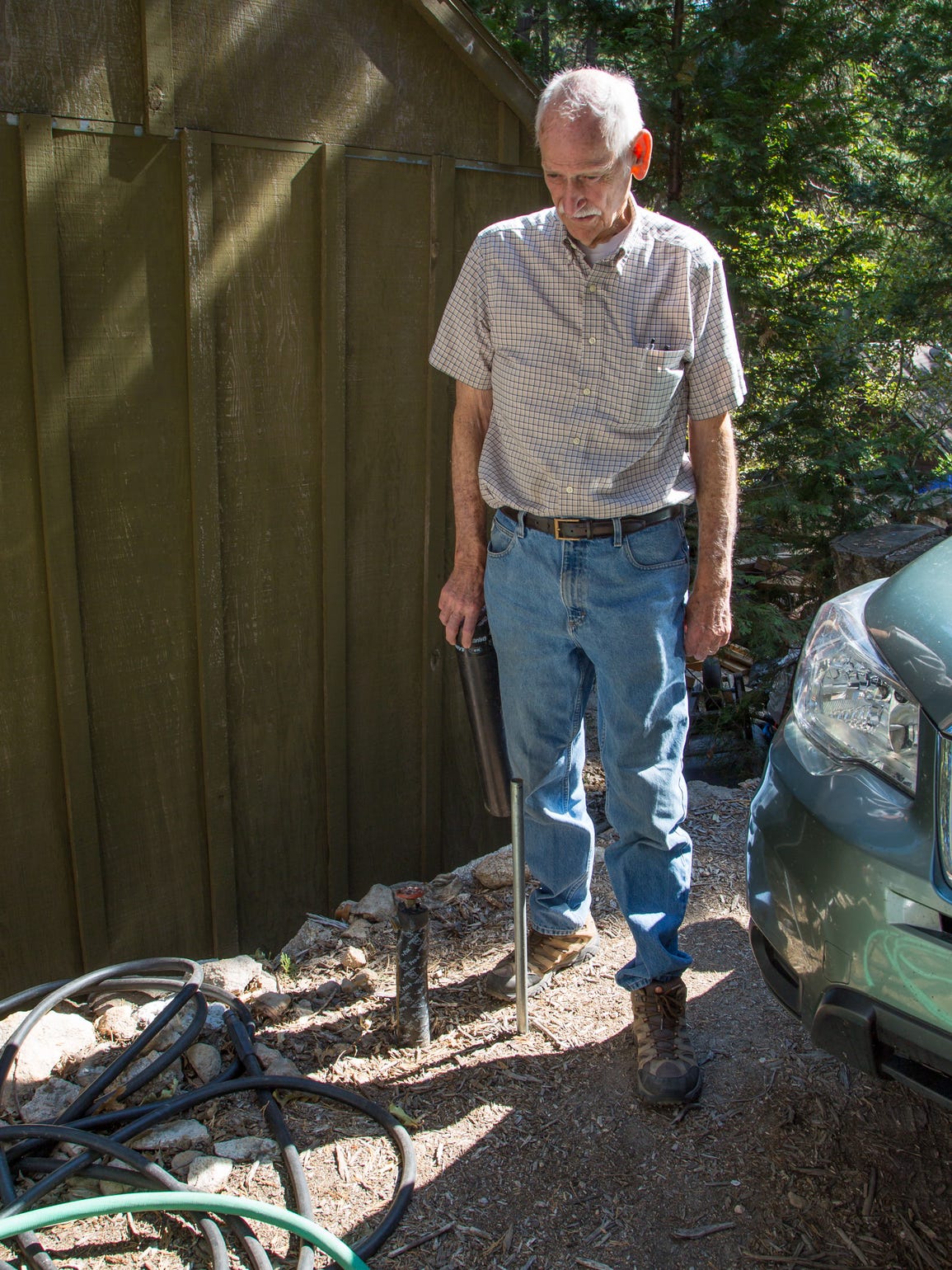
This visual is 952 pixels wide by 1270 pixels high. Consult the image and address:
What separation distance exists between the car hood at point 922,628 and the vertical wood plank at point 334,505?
67.9 inches

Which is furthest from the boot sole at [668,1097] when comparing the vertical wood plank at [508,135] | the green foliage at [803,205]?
the green foliage at [803,205]

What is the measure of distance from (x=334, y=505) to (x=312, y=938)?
138 cm

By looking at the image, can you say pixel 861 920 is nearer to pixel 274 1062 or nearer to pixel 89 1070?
pixel 274 1062

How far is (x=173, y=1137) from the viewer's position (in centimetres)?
240

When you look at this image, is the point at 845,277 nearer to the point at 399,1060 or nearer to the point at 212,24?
the point at 212,24

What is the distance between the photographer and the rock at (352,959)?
10.4 ft

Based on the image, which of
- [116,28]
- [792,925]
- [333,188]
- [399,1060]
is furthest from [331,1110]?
[116,28]

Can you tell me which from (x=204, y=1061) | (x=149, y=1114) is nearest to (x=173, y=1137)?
(x=149, y=1114)

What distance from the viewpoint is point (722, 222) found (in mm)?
4941

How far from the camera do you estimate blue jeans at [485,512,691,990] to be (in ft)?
8.29

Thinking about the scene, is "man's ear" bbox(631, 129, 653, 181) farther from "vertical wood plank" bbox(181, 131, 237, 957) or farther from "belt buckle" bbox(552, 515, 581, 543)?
"vertical wood plank" bbox(181, 131, 237, 957)

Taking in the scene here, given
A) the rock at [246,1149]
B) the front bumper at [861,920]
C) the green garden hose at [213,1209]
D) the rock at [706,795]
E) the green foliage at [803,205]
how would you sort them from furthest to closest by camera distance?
the green foliage at [803,205] → the rock at [706,795] → the rock at [246,1149] → the green garden hose at [213,1209] → the front bumper at [861,920]

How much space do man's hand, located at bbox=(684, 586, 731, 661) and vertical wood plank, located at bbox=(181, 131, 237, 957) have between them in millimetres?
1437

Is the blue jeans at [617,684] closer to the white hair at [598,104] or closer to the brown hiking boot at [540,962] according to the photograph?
the brown hiking boot at [540,962]
